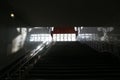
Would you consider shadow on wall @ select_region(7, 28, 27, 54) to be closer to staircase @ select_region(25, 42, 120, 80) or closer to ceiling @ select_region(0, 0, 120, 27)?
ceiling @ select_region(0, 0, 120, 27)

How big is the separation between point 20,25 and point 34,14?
1.06 metres

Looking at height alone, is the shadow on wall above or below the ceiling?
below

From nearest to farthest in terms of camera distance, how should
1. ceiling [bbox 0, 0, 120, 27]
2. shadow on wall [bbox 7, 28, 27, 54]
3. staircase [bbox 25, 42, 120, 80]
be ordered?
staircase [bbox 25, 42, 120, 80] < ceiling [bbox 0, 0, 120, 27] < shadow on wall [bbox 7, 28, 27, 54]

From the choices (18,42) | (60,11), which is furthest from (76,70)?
(18,42)

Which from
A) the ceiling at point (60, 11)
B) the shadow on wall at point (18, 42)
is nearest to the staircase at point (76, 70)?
the shadow on wall at point (18, 42)

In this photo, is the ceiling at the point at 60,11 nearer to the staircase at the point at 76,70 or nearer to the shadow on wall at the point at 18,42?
the shadow on wall at the point at 18,42

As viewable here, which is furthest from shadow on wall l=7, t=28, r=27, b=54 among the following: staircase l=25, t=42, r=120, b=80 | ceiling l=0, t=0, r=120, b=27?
staircase l=25, t=42, r=120, b=80

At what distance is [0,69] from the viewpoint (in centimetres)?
792

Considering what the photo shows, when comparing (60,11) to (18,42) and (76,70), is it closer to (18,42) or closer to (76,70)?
(18,42)

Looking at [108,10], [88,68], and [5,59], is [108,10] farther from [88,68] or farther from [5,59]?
[5,59]

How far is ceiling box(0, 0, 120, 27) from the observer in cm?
893

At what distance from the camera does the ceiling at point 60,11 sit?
29.3 feet

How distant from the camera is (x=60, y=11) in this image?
10.0m

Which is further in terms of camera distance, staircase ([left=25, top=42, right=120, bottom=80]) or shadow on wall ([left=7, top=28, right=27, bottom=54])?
shadow on wall ([left=7, top=28, right=27, bottom=54])
